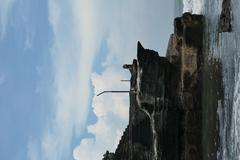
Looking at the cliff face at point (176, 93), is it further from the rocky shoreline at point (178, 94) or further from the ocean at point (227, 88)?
the ocean at point (227, 88)

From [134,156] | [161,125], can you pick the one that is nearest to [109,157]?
[134,156]

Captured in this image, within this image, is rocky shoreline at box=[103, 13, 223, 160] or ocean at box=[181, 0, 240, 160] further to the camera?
rocky shoreline at box=[103, 13, 223, 160]

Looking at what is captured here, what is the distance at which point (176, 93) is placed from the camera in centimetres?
3048

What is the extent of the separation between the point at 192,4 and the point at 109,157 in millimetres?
10832

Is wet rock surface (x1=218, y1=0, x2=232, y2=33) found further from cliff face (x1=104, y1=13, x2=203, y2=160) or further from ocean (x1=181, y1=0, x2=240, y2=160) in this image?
cliff face (x1=104, y1=13, x2=203, y2=160)

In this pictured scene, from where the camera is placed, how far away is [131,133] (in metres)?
34.1

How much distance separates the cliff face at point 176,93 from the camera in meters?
28.2

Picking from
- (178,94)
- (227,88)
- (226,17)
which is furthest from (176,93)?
(227,88)

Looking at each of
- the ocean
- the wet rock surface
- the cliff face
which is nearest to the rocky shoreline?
the cliff face

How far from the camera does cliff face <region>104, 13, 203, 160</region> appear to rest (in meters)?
28.2

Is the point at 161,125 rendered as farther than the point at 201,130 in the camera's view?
Yes

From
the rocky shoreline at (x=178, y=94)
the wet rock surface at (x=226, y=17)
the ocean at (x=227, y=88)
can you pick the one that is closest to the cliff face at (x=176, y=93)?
the rocky shoreline at (x=178, y=94)

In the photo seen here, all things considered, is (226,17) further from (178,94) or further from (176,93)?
(176,93)

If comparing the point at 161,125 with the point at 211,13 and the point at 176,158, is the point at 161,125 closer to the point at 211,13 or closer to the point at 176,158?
the point at 176,158
